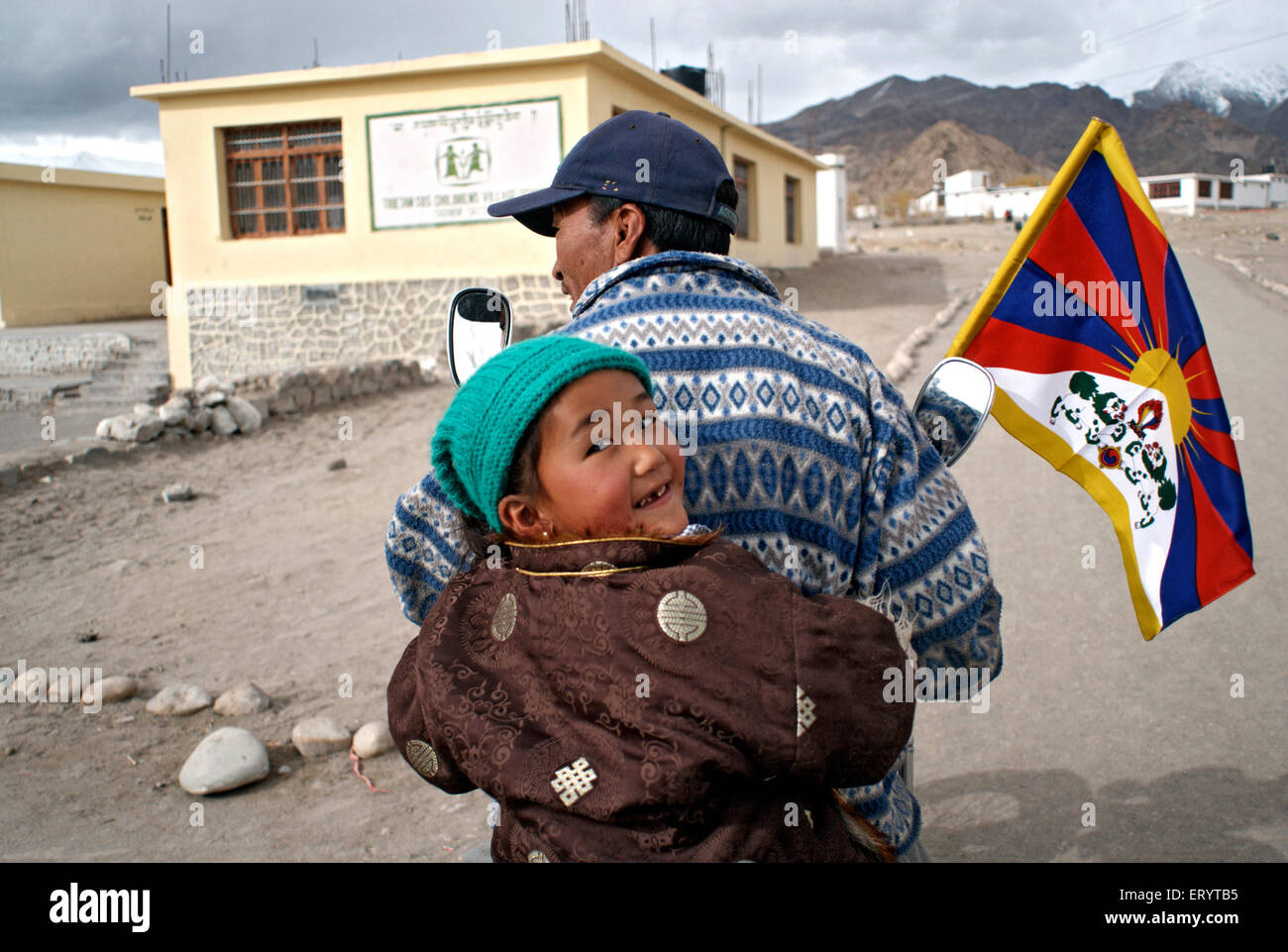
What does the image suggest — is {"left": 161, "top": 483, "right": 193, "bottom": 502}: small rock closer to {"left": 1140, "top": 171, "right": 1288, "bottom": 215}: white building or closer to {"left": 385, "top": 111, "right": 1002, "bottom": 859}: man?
{"left": 385, "top": 111, "right": 1002, "bottom": 859}: man

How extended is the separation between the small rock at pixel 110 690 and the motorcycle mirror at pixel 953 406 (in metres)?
Result: 3.90

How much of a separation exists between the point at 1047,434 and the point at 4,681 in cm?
453

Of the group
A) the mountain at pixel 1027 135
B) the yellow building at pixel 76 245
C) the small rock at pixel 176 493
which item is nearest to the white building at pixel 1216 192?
the mountain at pixel 1027 135

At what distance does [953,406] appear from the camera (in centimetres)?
182

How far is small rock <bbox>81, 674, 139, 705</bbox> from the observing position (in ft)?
13.9

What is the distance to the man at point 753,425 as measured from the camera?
56.9 inches

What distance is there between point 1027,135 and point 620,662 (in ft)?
584

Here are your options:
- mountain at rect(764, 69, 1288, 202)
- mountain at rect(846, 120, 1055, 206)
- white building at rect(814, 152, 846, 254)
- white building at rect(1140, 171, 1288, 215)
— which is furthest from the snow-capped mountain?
white building at rect(814, 152, 846, 254)

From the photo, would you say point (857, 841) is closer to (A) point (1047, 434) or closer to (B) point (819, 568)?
(B) point (819, 568)

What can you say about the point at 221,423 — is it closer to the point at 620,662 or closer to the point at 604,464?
the point at 604,464

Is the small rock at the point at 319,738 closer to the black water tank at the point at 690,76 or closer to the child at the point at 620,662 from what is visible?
the child at the point at 620,662

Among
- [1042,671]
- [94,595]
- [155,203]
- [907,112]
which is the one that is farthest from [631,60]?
[907,112]

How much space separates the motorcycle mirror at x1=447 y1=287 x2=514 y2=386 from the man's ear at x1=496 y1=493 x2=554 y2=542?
57 cm

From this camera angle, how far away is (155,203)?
73.3 ft
